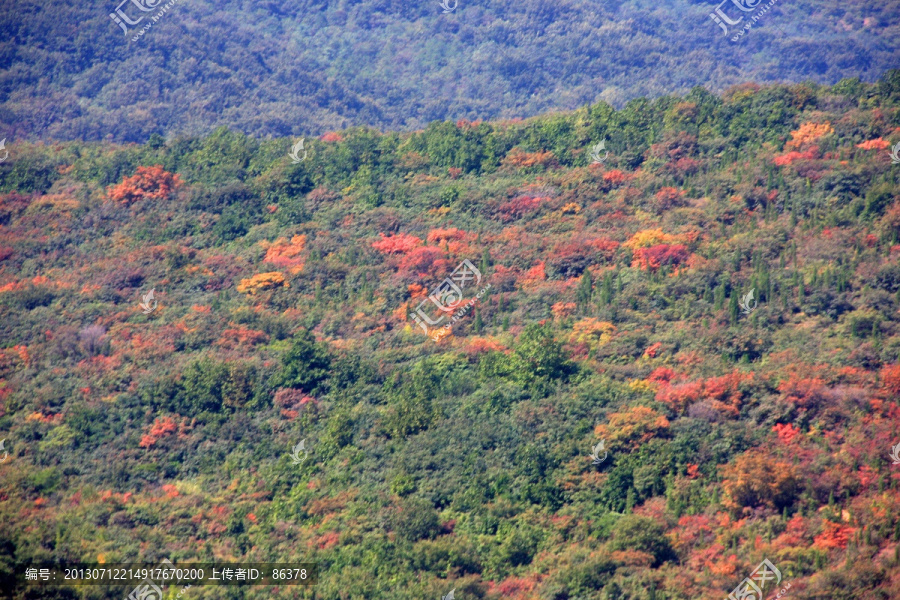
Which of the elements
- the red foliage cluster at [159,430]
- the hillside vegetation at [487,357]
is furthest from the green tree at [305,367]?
the red foliage cluster at [159,430]

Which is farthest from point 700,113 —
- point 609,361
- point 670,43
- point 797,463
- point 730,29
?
point 730,29

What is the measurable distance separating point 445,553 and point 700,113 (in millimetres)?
28632

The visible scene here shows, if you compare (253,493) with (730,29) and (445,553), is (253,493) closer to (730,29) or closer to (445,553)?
(445,553)

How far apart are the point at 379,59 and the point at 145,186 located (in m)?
56.2

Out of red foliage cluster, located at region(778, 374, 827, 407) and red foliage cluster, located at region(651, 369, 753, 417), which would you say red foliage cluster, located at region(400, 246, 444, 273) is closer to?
red foliage cluster, located at region(651, 369, 753, 417)

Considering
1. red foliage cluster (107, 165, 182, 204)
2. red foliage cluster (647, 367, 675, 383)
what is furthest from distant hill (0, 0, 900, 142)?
red foliage cluster (647, 367, 675, 383)

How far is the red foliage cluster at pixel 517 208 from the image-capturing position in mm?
39750

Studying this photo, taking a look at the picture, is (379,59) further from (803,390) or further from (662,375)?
(803,390)

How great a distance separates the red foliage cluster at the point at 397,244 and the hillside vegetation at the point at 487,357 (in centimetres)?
16

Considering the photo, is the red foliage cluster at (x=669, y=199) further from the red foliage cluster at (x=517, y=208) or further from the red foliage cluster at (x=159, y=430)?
the red foliage cluster at (x=159, y=430)

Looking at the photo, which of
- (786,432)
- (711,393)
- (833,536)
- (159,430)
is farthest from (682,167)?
(159,430)

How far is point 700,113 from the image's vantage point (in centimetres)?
4372

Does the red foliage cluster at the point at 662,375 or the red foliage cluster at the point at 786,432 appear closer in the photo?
the red foliage cluster at the point at 786,432

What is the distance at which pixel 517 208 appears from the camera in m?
40.1
